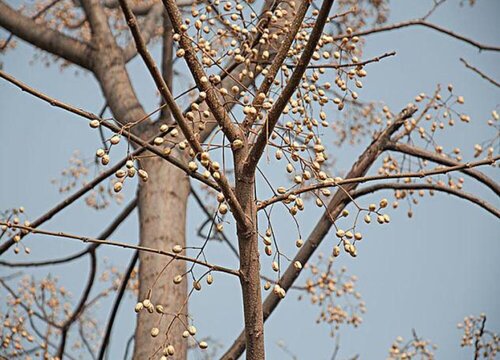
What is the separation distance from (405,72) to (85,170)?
1.81m

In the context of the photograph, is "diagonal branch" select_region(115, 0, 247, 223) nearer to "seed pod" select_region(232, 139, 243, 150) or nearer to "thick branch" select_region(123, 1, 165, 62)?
"seed pod" select_region(232, 139, 243, 150)

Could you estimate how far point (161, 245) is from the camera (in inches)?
71.6

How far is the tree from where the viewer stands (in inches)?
36.7

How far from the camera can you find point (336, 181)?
96 centimetres

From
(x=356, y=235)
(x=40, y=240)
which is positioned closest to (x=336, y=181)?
(x=356, y=235)

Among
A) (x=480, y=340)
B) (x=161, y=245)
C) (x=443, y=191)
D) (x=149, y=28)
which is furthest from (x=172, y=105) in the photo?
(x=149, y=28)

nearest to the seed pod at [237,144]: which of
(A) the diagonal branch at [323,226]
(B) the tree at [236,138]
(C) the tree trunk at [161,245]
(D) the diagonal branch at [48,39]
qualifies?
(B) the tree at [236,138]

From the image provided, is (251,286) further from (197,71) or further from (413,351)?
(413,351)

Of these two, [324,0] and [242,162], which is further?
[242,162]

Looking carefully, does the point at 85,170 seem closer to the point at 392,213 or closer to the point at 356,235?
the point at 392,213

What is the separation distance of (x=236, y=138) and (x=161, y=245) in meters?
0.89

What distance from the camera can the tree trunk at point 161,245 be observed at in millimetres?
1623

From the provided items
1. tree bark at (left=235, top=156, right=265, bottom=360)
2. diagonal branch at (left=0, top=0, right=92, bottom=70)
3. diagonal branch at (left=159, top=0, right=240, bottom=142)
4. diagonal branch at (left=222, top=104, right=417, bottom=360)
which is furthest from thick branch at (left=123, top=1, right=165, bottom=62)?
tree bark at (left=235, top=156, right=265, bottom=360)

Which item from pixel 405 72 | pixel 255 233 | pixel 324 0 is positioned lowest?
pixel 255 233
